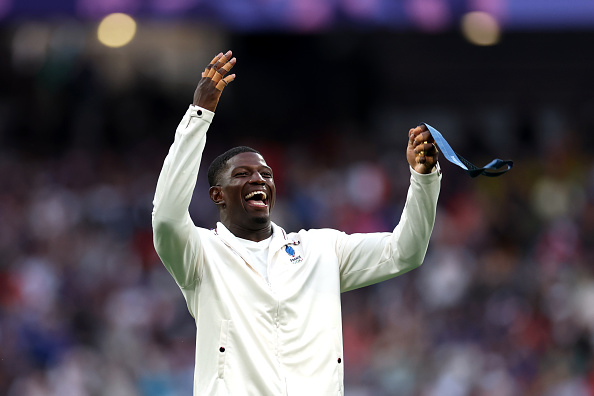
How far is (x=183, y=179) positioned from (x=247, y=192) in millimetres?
598

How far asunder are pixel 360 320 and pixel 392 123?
516cm

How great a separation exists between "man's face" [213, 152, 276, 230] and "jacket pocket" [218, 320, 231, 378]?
1.92 ft

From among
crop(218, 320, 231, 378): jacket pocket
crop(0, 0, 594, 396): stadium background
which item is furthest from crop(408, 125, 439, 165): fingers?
crop(0, 0, 594, 396): stadium background

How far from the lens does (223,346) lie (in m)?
4.72

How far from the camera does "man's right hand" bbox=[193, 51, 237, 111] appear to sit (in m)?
4.69

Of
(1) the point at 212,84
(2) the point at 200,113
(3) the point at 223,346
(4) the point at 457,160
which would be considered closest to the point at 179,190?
(2) the point at 200,113

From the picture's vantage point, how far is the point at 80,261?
43.6 ft

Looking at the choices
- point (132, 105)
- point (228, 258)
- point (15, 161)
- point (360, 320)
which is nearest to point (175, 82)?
point (132, 105)

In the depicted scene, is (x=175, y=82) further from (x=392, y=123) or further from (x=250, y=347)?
(x=250, y=347)

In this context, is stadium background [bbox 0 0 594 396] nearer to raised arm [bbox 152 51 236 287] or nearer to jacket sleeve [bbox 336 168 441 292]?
jacket sleeve [bbox 336 168 441 292]

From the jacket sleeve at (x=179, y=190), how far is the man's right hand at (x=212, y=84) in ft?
0.14

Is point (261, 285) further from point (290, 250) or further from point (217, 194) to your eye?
point (217, 194)

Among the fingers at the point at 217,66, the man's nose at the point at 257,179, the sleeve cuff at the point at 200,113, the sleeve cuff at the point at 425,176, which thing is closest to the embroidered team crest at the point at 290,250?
the man's nose at the point at 257,179

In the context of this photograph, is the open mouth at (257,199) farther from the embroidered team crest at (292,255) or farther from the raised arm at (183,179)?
the raised arm at (183,179)
